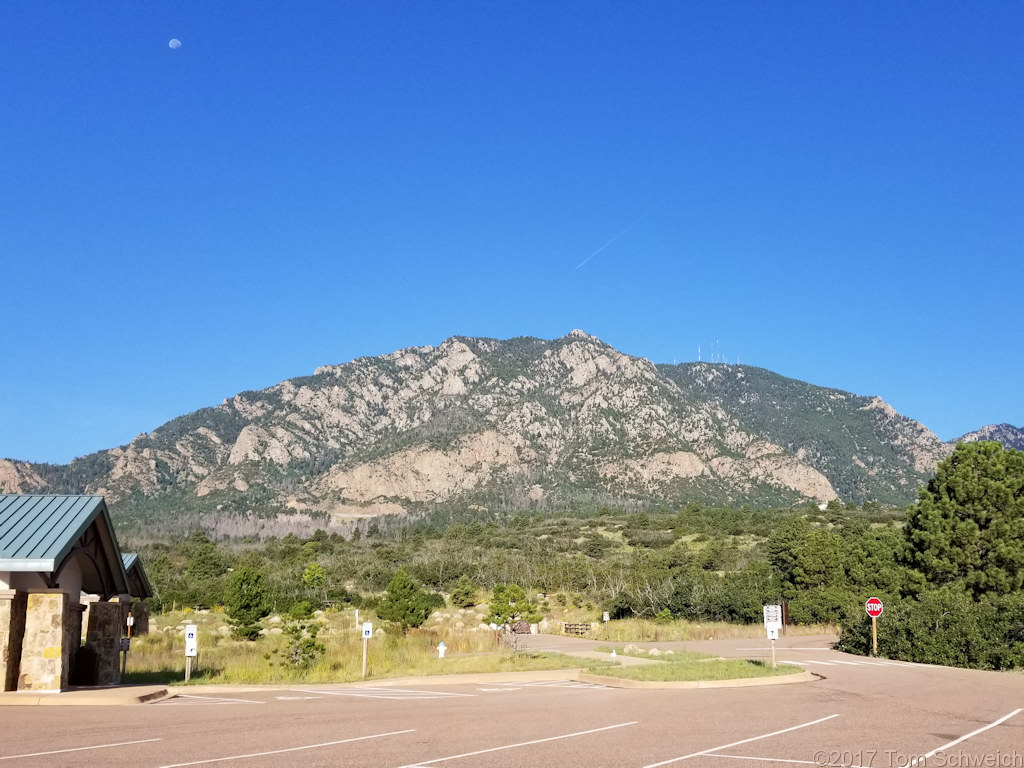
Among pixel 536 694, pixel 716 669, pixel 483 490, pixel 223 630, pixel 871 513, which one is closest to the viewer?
pixel 536 694

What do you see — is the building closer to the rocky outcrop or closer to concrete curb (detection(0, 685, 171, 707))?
concrete curb (detection(0, 685, 171, 707))

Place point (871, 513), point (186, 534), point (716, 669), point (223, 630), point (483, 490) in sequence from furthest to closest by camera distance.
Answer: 1. point (483, 490)
2. point (186, 534)
3. point (871, 513)
4. point (223, 630)
5. point (716, 669)

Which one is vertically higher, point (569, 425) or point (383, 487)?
point (569, 425)

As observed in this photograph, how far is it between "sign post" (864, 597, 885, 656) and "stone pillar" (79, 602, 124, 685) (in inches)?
802

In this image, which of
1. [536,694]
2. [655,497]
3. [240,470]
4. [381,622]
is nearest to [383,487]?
[240,470]

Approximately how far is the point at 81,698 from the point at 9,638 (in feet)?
5.43

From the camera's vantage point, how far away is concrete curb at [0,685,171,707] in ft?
45.0

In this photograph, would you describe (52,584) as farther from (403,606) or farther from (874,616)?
(403,606)

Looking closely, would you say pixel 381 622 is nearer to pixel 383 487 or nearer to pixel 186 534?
pixel 186 534

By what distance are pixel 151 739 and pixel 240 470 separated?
14121 centimetres

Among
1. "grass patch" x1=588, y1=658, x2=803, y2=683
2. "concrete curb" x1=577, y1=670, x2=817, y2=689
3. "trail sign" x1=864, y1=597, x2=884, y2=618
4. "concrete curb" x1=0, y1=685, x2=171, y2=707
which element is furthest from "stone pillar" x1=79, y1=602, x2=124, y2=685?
"trail sign" x1=864, y1=597, x2=884, y2=618

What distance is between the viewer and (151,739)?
10344 mm

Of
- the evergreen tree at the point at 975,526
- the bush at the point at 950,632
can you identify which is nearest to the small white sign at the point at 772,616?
the bush at the point at 950,632

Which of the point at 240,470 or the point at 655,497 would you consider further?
the point at 240,470
